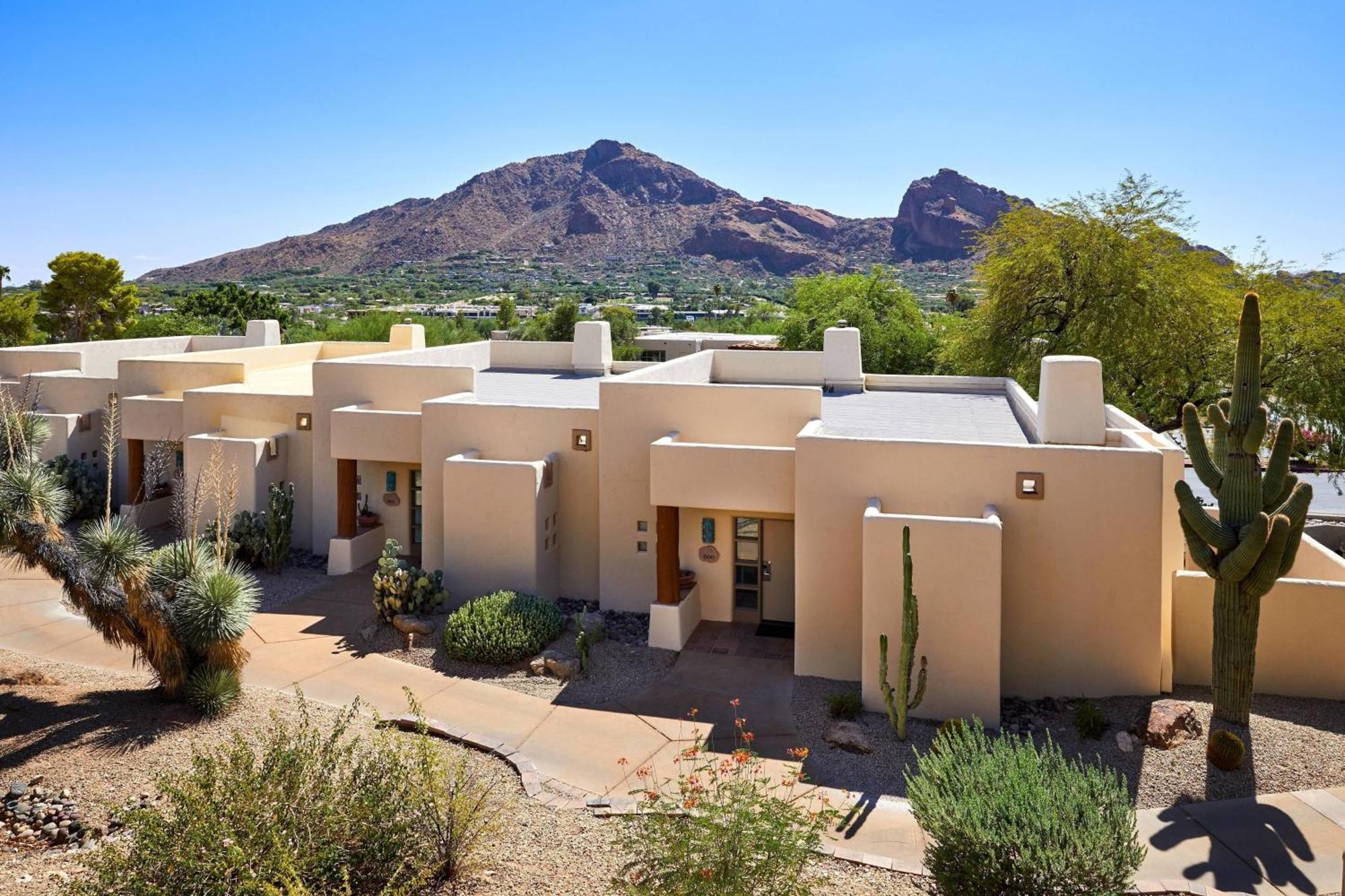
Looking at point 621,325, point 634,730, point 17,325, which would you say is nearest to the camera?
point 634,730

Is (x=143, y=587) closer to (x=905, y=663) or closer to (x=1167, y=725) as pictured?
(x=905, y=663)

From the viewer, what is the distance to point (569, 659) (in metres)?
13.5

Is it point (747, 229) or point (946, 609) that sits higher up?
point (747, 229)

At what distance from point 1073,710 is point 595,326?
15.2m

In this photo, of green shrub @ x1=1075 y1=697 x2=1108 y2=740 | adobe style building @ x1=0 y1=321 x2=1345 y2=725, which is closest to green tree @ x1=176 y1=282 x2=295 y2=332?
adobe style building @ x1=0 y1=321 x2=1345 y2=725

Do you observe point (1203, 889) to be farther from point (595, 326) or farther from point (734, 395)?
point (595, 326)

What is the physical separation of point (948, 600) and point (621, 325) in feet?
151

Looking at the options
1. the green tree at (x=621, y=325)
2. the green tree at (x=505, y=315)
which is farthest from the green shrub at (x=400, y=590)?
the green tree at (x=505, y=315)

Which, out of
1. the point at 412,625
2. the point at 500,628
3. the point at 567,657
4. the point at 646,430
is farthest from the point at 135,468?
the point at 567,657

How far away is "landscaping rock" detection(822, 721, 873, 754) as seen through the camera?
10.9 meters

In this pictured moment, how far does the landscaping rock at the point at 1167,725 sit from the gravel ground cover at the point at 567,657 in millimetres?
6058

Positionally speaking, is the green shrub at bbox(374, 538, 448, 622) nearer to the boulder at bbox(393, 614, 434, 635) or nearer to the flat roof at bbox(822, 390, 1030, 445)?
the boulder at bbox(393, 614, 434, 635)

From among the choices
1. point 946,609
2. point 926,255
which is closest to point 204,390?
point 946,609

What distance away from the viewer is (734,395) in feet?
49.7
